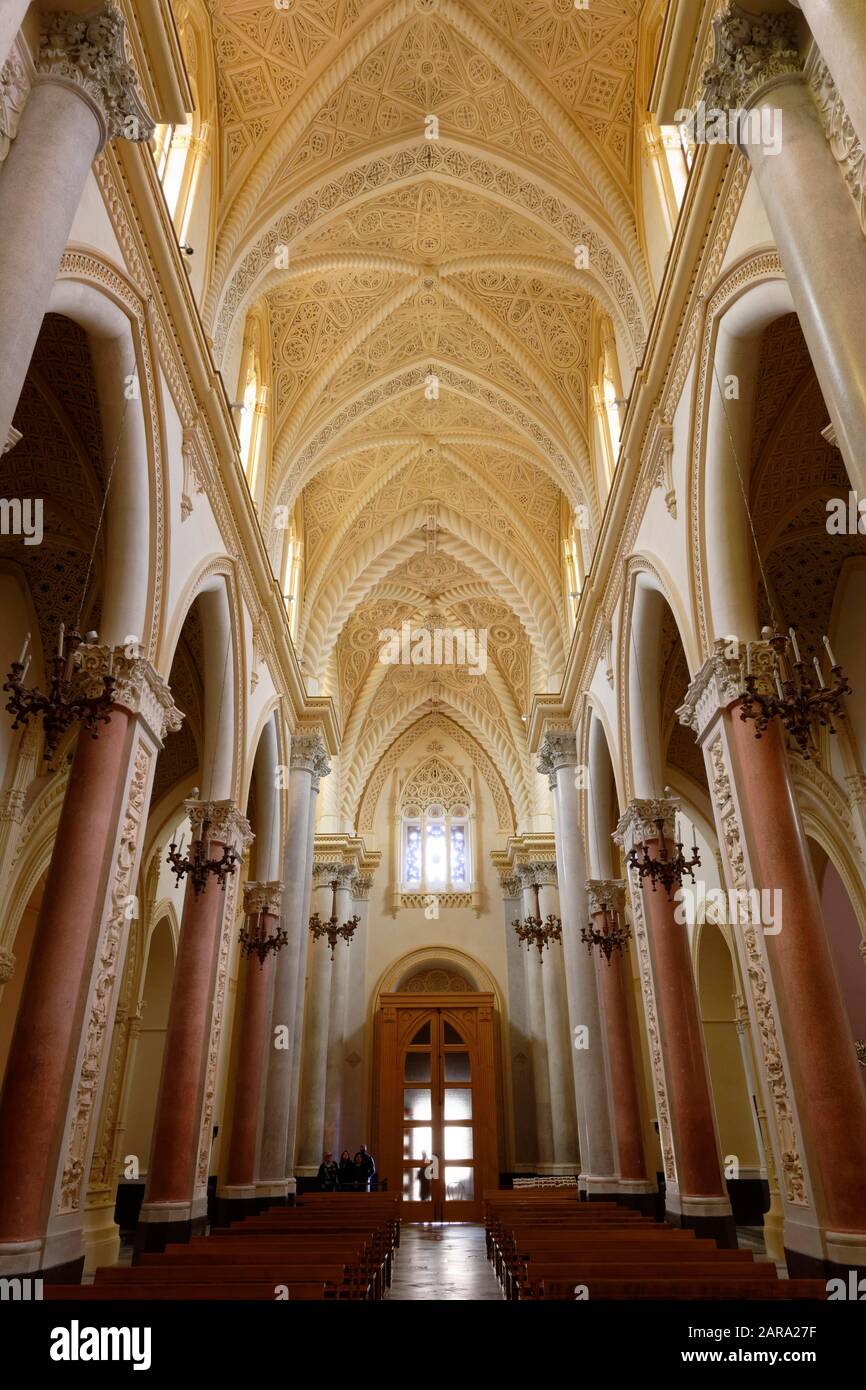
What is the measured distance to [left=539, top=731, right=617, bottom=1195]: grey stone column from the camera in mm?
12895

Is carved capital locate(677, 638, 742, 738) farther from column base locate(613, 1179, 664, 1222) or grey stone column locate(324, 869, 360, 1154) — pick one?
grey stone column locate(324, 869, 360, 1154)

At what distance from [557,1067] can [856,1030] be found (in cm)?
718

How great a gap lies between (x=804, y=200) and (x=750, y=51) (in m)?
1.41

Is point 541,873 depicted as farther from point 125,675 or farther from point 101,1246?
point 125,675

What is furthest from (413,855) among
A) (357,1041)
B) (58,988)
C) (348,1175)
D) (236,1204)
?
(58,988)

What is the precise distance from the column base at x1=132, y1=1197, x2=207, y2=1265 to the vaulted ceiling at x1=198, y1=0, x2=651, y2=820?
911 centimetres

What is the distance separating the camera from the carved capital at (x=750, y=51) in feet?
18.6

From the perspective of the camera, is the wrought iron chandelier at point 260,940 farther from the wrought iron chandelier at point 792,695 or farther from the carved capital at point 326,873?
the wrought iron chandelier at point 792,695

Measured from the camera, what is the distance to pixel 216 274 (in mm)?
10750

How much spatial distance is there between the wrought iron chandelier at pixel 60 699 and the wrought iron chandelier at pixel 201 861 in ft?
7.58

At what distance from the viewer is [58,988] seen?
20.7 ft

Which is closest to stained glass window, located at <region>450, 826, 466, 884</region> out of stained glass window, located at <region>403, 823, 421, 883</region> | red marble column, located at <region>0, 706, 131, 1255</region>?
stained glass window, located at <region>403, 823, 421, 883</region>
